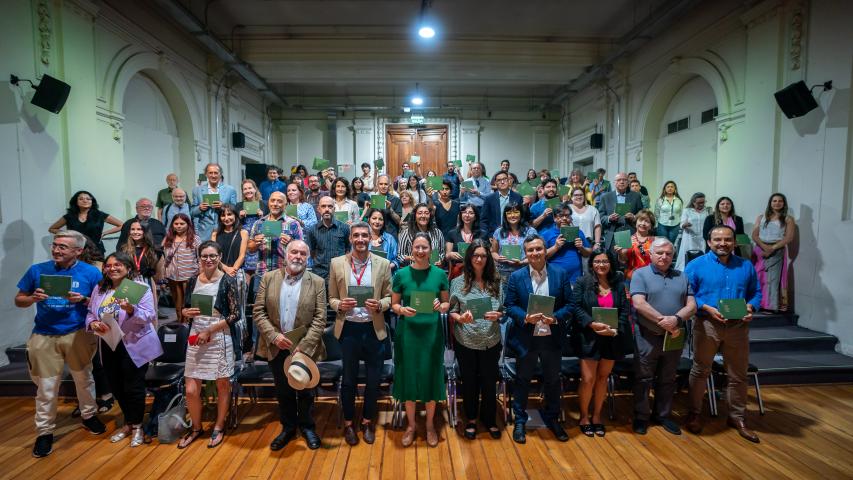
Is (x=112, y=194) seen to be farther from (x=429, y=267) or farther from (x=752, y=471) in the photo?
(x=752, y=471)

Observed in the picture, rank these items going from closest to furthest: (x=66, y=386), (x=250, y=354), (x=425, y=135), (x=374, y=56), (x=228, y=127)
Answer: (x=250, y=354)
(x=66, y=386)
(x=374, y=56)
(x=228, y=127)
(x=425, y=135)

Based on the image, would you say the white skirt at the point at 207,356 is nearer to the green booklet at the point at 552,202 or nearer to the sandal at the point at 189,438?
the sandal at the point at 189,438

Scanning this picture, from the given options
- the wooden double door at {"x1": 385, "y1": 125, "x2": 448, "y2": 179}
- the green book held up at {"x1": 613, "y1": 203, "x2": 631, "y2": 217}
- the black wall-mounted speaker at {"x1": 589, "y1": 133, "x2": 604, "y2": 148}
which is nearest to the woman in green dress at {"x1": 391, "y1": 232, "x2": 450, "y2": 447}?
the green book held up at {"x1": 613, "y1": 203, "x2": 631, "y2": 217}

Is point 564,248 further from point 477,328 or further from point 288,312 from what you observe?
point 288,312

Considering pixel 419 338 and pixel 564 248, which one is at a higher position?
pixel 564 248

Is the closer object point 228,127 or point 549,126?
point 228,127

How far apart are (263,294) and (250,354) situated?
0.87m

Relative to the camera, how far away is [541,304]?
2.93m

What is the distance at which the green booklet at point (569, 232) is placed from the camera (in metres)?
4.04

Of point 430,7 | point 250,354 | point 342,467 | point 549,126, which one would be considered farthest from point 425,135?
point 342,467

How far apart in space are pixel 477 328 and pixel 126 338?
102 inches

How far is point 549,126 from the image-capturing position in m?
13.0

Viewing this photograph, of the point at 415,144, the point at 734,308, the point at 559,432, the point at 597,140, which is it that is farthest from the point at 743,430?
the point at 415,144

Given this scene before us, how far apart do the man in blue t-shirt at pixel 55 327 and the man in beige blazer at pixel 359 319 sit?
189cm
